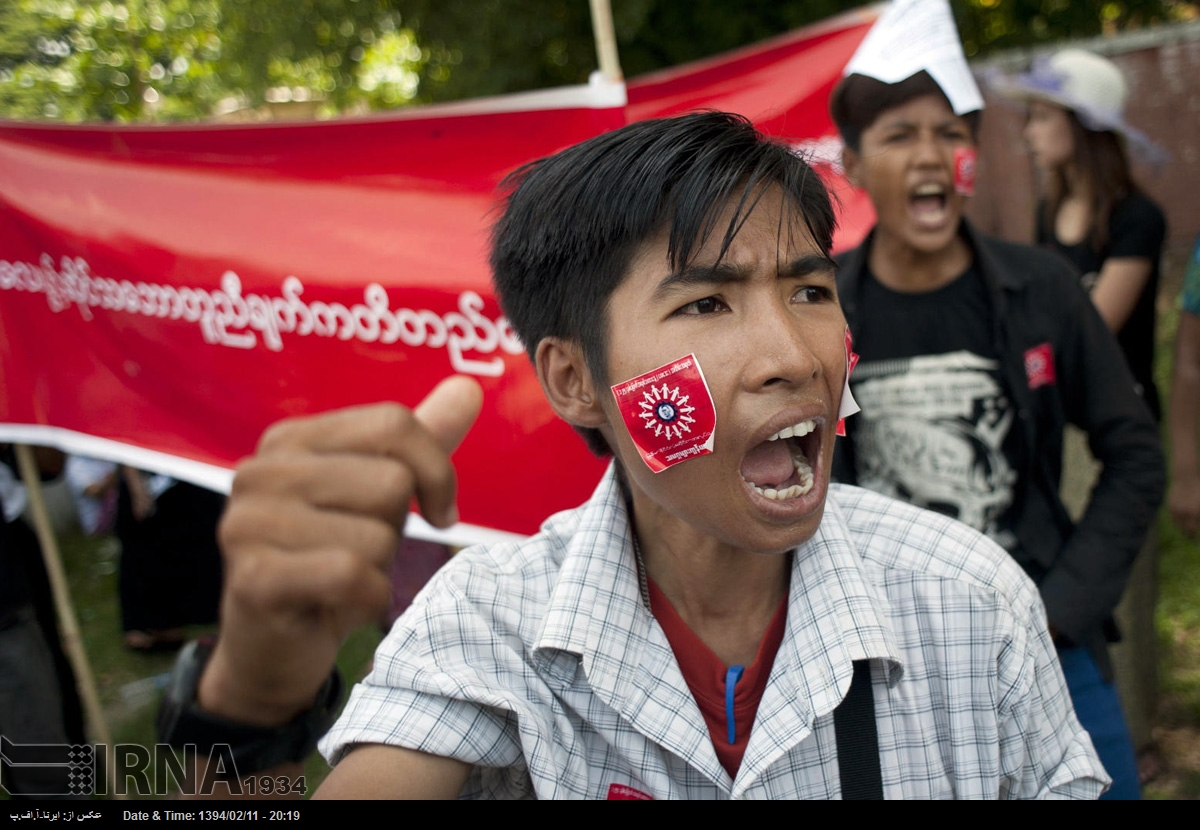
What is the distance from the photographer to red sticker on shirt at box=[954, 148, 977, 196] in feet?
7.11

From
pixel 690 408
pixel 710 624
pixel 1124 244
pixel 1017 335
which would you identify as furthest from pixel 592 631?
pixel 1124 244

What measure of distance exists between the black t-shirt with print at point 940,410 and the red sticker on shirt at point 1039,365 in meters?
0.06

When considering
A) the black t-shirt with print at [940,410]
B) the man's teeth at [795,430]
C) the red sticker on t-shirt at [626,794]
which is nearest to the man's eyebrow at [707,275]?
the man's teeth at [795,430]

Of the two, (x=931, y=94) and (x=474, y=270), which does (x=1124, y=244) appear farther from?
(x=474, y=270)

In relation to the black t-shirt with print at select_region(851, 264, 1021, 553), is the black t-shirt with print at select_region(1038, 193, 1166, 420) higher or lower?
higher

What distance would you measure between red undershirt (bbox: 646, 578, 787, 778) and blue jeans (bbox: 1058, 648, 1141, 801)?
2.49 feet

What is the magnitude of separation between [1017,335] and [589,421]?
1.06 metres

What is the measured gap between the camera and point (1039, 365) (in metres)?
2.03

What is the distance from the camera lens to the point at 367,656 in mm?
1188

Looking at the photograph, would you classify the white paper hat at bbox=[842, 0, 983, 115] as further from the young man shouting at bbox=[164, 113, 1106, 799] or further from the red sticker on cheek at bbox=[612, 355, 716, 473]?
the red sticker on cheek at bbox=[612, 355, 716, 473]

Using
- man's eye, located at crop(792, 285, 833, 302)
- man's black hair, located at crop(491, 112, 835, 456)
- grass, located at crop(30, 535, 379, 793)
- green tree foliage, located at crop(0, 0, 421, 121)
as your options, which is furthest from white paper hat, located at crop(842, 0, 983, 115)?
grass, located at crop(30, 535, 379, 793)

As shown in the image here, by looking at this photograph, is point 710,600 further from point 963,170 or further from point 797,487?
point 963,170

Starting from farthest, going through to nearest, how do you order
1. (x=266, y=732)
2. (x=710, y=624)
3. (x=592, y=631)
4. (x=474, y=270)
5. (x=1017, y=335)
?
(x=474, y=270) < (x=1017, y=335) < (x=710, y=624) < (x=592, y=631) < (x=266, y=732)

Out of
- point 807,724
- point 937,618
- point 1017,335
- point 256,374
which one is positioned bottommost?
point 807,724
